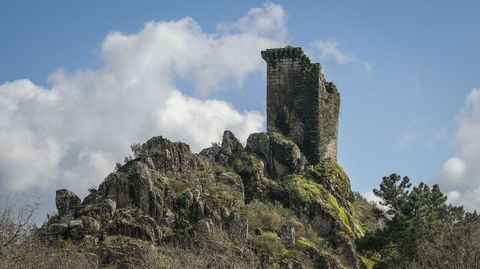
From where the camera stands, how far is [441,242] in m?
47.8

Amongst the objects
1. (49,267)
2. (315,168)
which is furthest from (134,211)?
(315,168)

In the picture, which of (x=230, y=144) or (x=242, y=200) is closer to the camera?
(x=242, y=200)

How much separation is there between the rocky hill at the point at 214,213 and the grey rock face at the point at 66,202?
55 millimetres

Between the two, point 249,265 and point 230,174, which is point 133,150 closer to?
point 230,174

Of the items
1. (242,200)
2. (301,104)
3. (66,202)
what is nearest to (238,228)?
(242,200)

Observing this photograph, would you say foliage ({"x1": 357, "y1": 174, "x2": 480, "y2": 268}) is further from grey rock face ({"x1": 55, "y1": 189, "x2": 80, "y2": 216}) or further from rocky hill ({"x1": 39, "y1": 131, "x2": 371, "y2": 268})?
grey rock face ({"x1": 55, "y1": 189, "x2": 80, "y2": 216})

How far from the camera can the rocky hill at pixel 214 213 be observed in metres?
40.4

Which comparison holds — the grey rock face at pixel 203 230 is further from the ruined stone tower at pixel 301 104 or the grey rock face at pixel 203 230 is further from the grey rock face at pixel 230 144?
the ruined stone tower at pixel 301 104

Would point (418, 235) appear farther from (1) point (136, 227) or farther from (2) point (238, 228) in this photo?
(1) point (136, 227)

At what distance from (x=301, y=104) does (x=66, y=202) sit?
68.4 ft

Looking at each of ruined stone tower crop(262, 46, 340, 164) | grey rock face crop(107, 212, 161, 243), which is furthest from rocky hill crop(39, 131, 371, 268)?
ruined stone tower crop(262, 46, 340, 164)

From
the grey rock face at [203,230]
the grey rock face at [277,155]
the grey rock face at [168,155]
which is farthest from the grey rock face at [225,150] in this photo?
the grey rock face at [203,230]

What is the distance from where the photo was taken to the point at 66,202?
43.7 m

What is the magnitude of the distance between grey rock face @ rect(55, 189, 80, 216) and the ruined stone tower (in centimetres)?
1860
